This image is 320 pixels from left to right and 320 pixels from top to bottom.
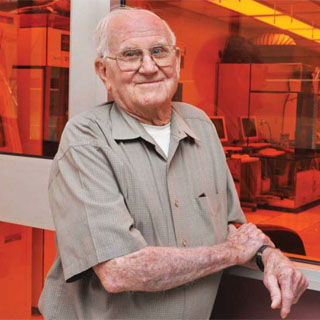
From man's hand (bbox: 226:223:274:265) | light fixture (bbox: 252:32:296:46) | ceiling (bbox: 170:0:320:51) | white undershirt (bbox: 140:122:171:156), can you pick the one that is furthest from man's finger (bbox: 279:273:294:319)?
light fixture (bbox: 252:32:296:46)

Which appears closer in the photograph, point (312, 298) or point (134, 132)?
point (134, 132)

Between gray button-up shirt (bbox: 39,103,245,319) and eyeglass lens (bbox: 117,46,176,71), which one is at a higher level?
eyeglass lens (bbox: 117,46,176,71)

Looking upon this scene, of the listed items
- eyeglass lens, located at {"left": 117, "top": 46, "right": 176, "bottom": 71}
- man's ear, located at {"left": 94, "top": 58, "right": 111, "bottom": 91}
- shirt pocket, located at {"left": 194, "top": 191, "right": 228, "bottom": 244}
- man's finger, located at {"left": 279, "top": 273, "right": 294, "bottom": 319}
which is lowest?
man's finger, located at {"left": 279, "top": 273, "right": 294, "bottom": 319}

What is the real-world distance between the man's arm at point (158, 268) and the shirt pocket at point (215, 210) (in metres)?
0.12

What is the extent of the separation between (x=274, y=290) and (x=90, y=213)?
1.81 feet

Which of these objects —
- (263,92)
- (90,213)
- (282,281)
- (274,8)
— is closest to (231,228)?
(282,281)

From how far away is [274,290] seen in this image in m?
1.69

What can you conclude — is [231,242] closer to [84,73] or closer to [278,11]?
[84,73]

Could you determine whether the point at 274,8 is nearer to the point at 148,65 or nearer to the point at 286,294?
the point at 148,65

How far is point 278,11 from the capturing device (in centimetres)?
254

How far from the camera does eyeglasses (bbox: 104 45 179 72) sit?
184 centimetres

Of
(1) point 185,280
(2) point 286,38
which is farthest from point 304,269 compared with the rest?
(2) point 286,38

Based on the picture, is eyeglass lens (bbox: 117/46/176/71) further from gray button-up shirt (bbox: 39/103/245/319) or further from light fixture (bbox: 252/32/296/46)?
light fixture (bbox: 252/32/296/46)

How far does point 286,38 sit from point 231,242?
111cm
